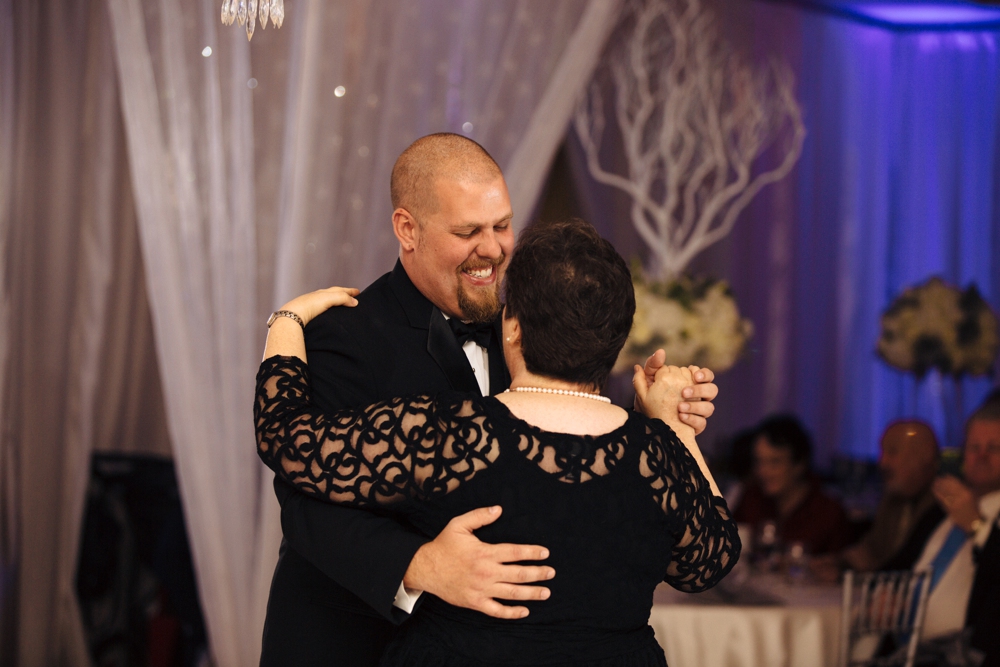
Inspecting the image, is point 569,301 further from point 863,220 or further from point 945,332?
point 863,220

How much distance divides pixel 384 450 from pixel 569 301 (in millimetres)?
352

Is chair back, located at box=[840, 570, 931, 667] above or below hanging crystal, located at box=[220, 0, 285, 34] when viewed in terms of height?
below

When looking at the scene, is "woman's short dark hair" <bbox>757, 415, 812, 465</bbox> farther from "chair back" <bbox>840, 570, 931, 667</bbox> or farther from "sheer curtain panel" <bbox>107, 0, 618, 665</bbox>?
"sheer curtain panel" <bbox>107, 0, 618, 665</bbox>

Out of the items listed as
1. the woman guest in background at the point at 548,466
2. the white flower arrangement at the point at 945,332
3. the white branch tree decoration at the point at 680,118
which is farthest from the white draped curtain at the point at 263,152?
the white flower arrangement at the point at 945,332

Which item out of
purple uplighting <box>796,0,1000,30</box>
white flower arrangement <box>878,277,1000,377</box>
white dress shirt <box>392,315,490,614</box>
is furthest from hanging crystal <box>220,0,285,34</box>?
purple uplighting <box>796,0,1000,30</box>

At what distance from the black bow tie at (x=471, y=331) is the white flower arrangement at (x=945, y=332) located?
12.2 feet

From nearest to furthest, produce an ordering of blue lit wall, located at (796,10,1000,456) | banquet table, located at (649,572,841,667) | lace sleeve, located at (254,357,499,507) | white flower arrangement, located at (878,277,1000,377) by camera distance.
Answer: lace sleeve, located at (254,357,499,507) → banquet table, located at (649,572,841,667) → white flower arrangement, located at (878,277,1000,377) → blue lit wall, located at (796,10,1000,456)

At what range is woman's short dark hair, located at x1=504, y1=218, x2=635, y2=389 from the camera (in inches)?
57.5

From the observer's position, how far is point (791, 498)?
13.6 ft

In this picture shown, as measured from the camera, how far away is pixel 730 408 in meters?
6.40

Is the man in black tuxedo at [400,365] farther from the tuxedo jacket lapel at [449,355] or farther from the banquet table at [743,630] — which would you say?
the banquet table at [743,630]

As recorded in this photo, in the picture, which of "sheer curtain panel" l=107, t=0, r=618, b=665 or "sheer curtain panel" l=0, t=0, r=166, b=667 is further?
"sheer curtain panel" l=0, t=0, r=166, b=667

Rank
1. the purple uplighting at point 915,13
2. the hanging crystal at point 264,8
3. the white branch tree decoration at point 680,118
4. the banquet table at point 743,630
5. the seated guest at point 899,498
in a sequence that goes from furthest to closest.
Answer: the purple uplighting at point 915,13 → the white branch tree decoration at point 680,118 → the seated guest at point 899,498 → the banquet table at point 743,630 → the hanging crystal at point 264,8

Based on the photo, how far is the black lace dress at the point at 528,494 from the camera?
55.8 inches
